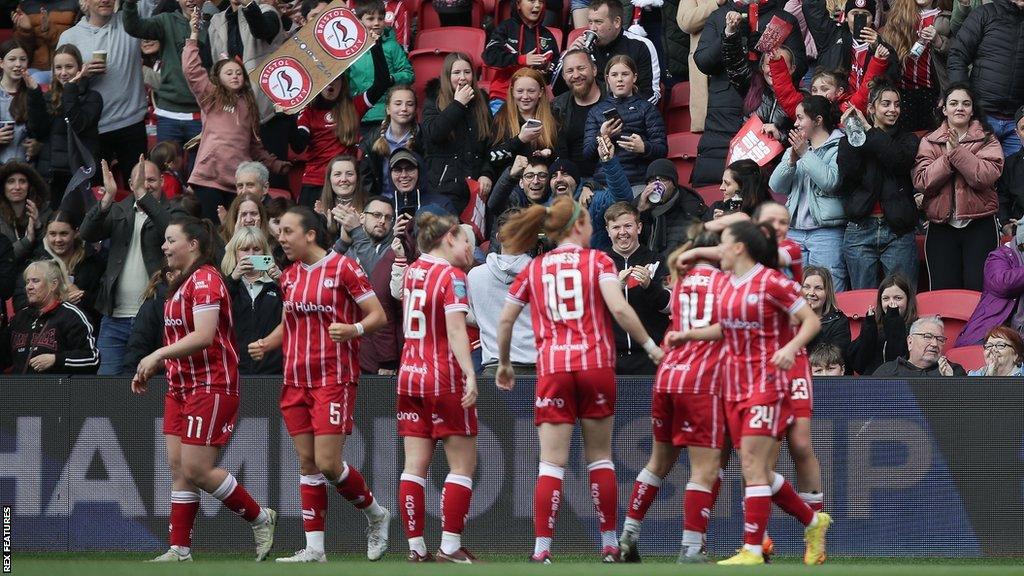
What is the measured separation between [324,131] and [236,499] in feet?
17.7

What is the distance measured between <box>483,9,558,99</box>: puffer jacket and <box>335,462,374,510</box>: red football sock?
18.5 feet

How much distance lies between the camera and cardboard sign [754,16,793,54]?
13.4 m

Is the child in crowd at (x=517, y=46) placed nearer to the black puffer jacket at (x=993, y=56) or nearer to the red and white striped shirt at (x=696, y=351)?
the black puffer jacket at (x=993, y=56)

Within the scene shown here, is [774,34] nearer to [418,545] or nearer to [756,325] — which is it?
[756,325]

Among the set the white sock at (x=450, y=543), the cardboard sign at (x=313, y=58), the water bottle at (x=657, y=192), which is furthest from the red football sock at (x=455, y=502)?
the cardboard sign at (x=313, y=58)

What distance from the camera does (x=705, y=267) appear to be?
9.08 meters

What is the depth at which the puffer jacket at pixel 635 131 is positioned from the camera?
12891 millimetres

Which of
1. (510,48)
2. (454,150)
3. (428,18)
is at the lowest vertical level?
(454,150)

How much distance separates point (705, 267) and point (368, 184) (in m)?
4.90

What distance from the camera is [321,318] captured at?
9.45 metres

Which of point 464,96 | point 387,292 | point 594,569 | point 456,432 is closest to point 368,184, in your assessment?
point 464,96

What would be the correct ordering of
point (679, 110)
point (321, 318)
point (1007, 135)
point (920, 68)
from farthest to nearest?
point (679, 110)
point (920, 68)
point (1007, 135)
point (321, 318)

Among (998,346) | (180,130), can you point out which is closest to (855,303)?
(998,346)

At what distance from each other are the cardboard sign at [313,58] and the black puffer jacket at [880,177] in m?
4.51
